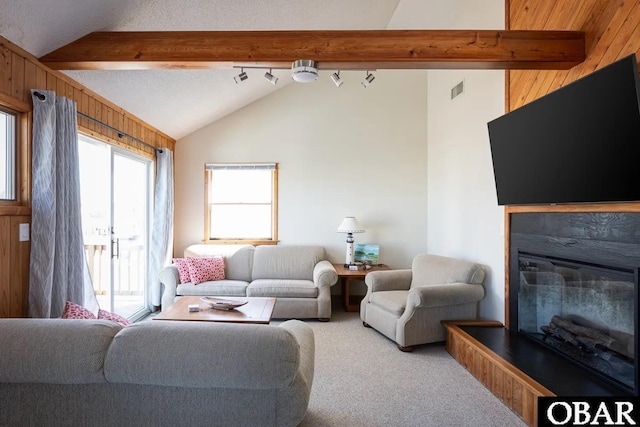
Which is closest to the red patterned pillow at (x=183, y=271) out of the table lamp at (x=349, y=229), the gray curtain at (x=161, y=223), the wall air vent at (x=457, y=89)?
the gray curtain at (x=161, y=223)

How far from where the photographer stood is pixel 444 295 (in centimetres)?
317

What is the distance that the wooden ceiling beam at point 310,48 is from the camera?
7.66ft

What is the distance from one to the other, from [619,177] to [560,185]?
40 cm

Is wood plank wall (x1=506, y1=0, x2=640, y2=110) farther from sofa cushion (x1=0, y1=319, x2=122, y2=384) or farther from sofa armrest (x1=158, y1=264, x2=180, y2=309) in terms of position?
sofa armrest (x1=158, y1=264, x2=180, y2=309)

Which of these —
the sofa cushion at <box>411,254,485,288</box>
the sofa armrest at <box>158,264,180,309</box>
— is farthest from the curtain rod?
the sofa cushion at <box>411,254,485,288</box>

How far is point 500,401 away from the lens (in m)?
2.33

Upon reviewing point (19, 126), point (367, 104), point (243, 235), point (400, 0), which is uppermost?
point (400, 0)

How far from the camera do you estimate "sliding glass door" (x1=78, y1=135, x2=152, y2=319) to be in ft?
11.2

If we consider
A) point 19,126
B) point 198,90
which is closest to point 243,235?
point 198,90

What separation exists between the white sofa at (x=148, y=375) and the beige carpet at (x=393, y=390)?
2.92 ft

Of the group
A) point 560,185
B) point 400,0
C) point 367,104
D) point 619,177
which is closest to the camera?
point 619,177

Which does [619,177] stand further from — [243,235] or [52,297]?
[243,235]

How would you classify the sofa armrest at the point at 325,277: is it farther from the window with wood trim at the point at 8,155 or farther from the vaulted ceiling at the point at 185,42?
the window with wood trim at the point at 8,155

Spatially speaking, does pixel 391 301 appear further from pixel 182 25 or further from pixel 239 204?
pixel 182 25
